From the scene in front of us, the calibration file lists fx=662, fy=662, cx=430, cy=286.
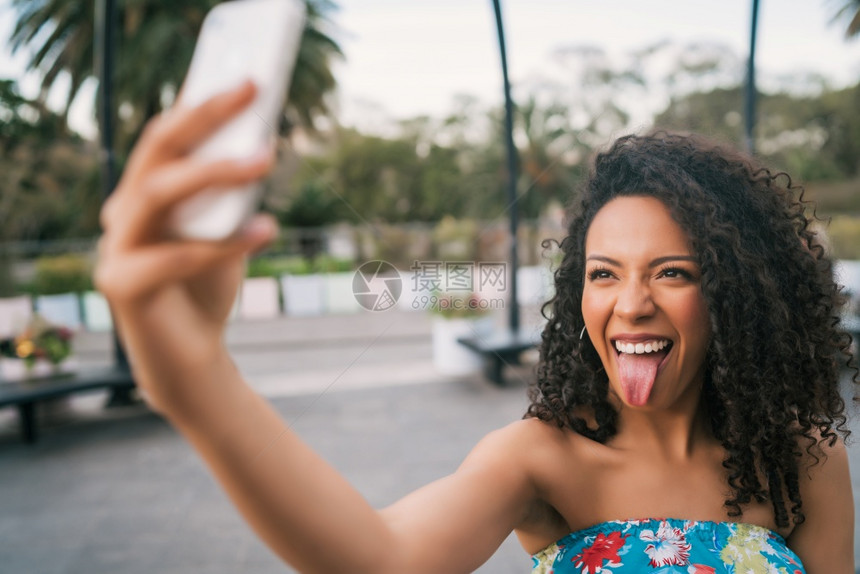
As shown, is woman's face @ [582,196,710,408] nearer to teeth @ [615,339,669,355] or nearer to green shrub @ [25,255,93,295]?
teeth @ [615,339,669,355]

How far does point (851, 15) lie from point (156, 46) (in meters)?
2.37

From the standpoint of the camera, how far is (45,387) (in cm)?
397

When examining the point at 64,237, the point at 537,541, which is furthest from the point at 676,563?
the point at 64,237

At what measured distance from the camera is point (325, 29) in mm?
860

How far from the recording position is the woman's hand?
0.31 metres

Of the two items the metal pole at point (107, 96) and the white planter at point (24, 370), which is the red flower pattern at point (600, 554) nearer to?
the metal pole at point (107, 96)

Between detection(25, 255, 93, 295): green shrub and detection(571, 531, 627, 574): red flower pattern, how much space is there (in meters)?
7.34

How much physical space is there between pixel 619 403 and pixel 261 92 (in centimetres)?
67

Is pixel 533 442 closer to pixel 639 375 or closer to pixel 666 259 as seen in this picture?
pixel 639 375

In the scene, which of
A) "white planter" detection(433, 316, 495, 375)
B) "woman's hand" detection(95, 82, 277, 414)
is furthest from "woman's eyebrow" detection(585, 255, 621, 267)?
"white planter" detection(433, 316, 495, 375)

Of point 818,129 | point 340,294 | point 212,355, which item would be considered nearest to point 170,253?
point 212,355

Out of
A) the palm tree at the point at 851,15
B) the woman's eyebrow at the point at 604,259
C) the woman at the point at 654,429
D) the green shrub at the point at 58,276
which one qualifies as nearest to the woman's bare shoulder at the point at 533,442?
the woman at the point at 654,429

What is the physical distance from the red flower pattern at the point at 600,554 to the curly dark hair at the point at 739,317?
0.40 ft

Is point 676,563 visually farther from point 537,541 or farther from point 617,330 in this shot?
point 617,330
